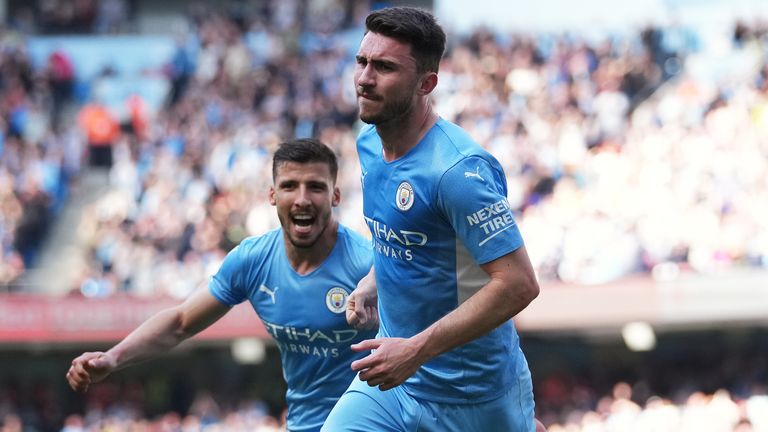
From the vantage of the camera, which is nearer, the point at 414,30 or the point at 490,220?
the point at 490,220

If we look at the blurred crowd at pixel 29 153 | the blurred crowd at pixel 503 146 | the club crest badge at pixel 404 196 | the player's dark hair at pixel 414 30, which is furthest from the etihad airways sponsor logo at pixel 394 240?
the blurred crowd at pixel 29 153

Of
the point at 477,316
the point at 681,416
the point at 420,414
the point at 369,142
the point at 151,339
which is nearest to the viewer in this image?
the point at 477,316

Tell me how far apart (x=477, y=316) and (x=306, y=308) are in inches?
78.5

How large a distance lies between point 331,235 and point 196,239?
37.1 feet

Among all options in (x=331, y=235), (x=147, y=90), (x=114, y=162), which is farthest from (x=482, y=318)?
(x=147, y=90)

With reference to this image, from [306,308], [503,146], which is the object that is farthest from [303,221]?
[503,146]

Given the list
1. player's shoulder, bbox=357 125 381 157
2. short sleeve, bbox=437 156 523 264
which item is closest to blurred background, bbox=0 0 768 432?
player's shoulder, bbox=357 125 381 157

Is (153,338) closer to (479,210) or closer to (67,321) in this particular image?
(479,210)

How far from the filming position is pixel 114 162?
21.8 meters

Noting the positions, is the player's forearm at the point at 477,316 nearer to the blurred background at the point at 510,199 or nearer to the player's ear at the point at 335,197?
the player's ear at the point at 335,197

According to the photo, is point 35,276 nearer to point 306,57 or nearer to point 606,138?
point 306,57

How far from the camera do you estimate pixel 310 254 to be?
6.98 metres

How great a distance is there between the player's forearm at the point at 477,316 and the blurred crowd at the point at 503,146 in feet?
38.4

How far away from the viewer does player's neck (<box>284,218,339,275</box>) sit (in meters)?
6.97
